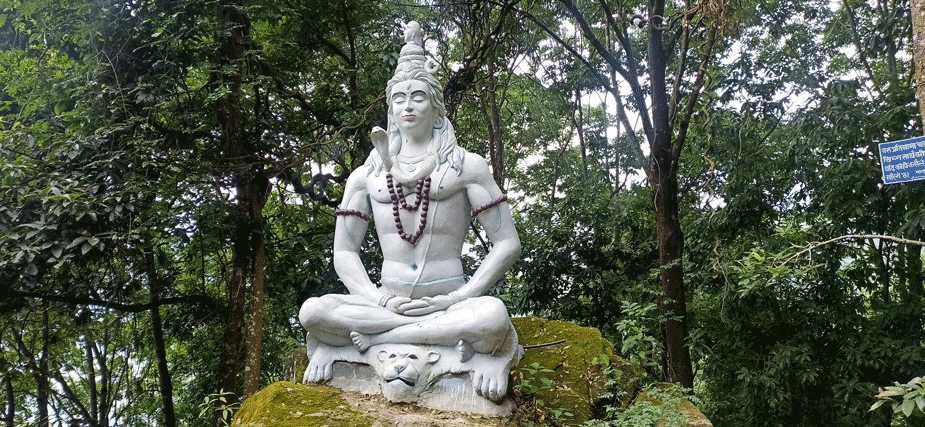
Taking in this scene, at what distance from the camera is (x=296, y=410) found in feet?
13.3

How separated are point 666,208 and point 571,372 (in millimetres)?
2756

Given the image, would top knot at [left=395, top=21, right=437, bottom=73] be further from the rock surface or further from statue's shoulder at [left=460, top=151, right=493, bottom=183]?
the rock surface

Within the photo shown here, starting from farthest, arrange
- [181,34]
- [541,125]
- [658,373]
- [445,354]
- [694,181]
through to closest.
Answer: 1. [541,125]
2. [694,181]
3. [658,373]
4. [181,34]
5. [445,354]

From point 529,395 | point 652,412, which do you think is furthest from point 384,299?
point 652,412

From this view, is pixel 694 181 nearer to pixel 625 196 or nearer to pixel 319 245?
pixel 625 196

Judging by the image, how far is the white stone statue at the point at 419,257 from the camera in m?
4.35

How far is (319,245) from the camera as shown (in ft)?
25.9

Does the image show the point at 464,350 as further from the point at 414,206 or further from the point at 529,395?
the point at 414,206

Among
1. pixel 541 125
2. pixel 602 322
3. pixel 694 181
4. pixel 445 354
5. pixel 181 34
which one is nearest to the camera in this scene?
pixel 445 354

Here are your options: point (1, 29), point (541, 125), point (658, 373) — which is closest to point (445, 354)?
point (658, 373)

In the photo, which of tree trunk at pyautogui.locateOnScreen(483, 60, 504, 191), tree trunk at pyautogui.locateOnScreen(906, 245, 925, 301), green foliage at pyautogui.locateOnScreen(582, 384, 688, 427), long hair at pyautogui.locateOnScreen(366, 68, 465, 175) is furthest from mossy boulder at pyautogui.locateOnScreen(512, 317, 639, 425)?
tree trunk at pyautogui.locateOnScreen(483, 60, 504, 191)

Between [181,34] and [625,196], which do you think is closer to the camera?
[181,34]

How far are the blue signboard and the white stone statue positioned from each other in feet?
7.41

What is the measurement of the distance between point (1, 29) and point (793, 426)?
1009 cm
